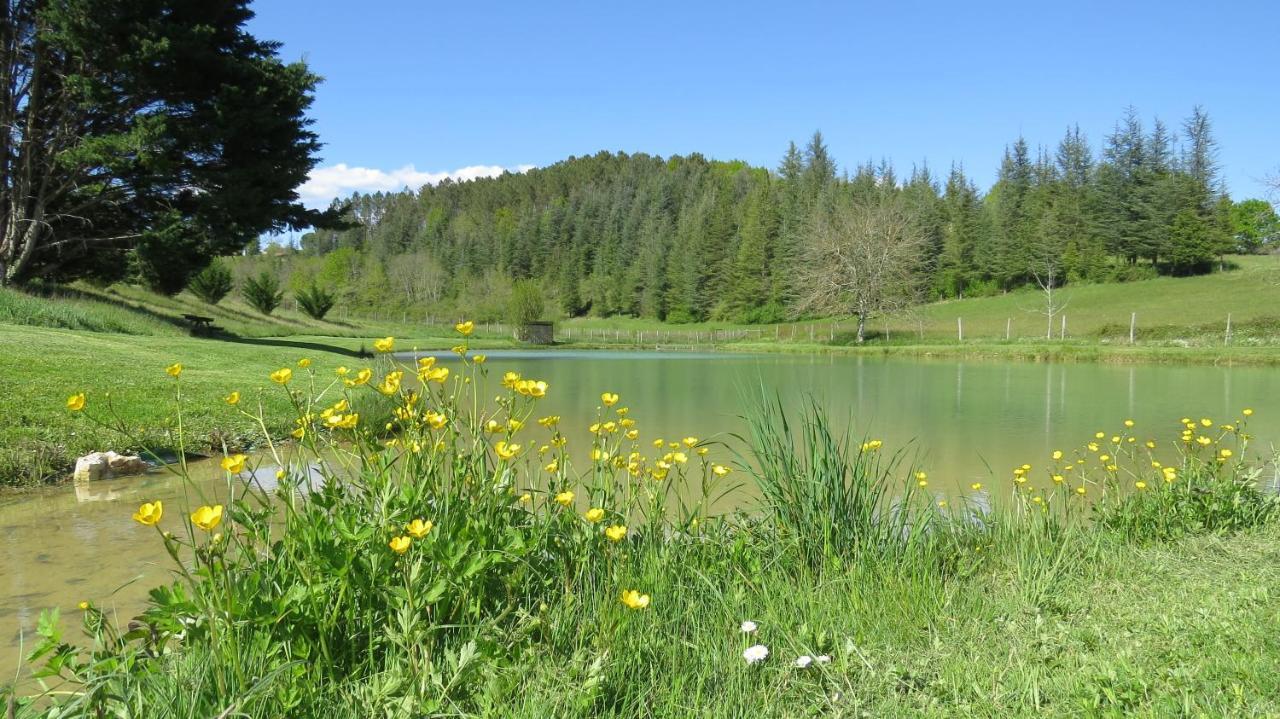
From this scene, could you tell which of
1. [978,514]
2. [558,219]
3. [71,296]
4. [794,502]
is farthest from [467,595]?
[558,219]

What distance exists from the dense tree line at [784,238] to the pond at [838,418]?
12355mm

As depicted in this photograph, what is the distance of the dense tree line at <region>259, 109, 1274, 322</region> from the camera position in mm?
52031

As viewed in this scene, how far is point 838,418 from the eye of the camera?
9.57 meters

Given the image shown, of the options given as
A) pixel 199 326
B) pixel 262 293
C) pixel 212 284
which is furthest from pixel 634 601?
pixel 262 293

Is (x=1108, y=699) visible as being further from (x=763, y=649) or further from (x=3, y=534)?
(x=3, y=534)

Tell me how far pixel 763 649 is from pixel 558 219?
90746 mm

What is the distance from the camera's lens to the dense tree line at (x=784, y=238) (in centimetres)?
5203

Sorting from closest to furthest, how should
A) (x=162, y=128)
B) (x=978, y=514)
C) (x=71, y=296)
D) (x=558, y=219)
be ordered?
(x=978, y=514) < (x=162, y=128) < (x=71, y=296) < (x=558, y=219)

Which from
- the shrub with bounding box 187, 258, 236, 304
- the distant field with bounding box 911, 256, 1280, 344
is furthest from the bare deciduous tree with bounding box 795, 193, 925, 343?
the shrub with bounding box 187, 258, 236, 304

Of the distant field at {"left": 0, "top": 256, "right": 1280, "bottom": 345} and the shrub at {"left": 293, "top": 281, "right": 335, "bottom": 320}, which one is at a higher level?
the shrub at {"left": 293, "top": 281, "right": 335, "bottom": 320}

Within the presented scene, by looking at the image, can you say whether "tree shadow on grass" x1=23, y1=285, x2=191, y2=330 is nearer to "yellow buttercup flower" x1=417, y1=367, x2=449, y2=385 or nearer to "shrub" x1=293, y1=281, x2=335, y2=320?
"yellow buttercup flower" x1=417, y1=367, x2=449, y2=385

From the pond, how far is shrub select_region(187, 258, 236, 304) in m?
21.5

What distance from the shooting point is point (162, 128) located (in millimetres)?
14406

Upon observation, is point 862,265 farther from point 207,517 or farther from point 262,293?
point 207,517
